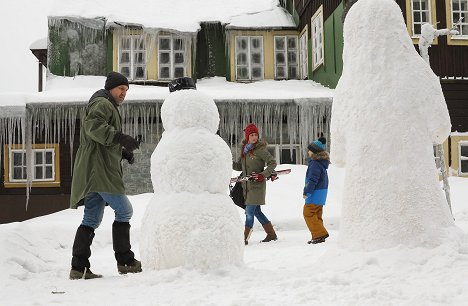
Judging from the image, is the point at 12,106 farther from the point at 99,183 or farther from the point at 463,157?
the point at 463,157

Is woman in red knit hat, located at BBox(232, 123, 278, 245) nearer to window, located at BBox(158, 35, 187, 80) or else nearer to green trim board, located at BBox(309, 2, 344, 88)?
green trim board, located at BBox(309, 2, 344, 88)

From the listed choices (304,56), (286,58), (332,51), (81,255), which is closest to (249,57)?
(286,58)

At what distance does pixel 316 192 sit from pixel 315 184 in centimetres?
11

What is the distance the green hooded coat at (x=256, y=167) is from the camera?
757cm

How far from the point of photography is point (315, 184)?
7.13 metres

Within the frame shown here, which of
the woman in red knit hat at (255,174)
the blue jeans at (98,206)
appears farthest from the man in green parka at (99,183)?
the woman in red knit hat at (255,174)

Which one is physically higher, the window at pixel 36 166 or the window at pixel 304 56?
the window at pixel 304 56

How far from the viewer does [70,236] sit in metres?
8.45

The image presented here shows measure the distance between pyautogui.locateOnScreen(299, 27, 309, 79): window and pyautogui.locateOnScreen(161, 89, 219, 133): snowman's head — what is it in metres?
13.0

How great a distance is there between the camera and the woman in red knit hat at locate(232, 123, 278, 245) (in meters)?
7.57

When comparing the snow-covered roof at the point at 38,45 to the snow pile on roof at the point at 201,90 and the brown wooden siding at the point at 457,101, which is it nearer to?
the snow pile on roof at the point at 201,90

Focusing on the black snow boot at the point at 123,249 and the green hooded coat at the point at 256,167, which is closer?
the black snow boot at the point at 123,249

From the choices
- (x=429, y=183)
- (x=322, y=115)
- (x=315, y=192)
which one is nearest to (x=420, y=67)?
(x=429, y=183)

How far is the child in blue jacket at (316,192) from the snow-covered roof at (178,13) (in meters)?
10.3
